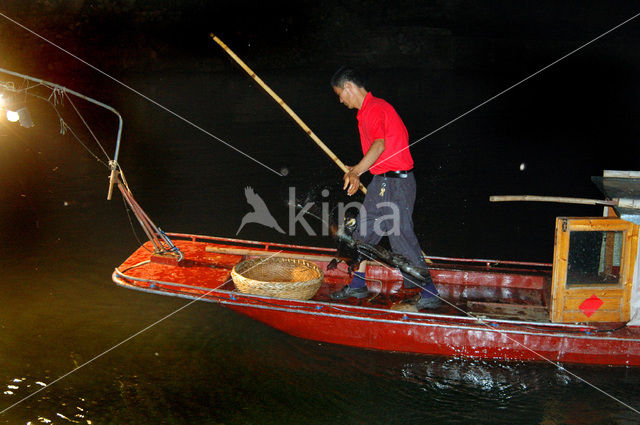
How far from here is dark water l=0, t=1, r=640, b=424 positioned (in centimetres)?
523

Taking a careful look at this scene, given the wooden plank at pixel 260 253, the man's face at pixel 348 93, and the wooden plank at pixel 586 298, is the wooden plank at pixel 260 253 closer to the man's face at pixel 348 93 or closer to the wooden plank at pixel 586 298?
the man's face at pixel 348 93

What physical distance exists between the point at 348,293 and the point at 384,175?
138 centimetres

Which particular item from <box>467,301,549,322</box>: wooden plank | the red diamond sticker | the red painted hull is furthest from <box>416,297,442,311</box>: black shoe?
the red diamond sticker

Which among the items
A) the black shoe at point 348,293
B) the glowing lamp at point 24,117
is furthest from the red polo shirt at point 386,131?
the glowing lamp at point 24,117

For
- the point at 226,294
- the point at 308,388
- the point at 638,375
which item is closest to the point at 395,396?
the point at 308,388

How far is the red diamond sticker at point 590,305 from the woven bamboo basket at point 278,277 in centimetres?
258

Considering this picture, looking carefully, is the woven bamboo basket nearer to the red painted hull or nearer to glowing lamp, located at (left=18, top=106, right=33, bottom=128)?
the red painted hull

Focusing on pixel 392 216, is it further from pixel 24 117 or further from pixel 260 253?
pixel 24 117

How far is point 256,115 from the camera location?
693 inches

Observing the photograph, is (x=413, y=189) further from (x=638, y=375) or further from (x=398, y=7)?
(x=398, y=7)

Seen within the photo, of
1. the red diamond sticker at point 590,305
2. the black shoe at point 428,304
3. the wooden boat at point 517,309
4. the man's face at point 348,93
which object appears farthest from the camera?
the black shoe at point 428,304

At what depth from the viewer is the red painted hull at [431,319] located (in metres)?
5.23

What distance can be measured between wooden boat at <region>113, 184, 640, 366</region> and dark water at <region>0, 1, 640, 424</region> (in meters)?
0.36

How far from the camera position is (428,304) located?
5785 millimetres
